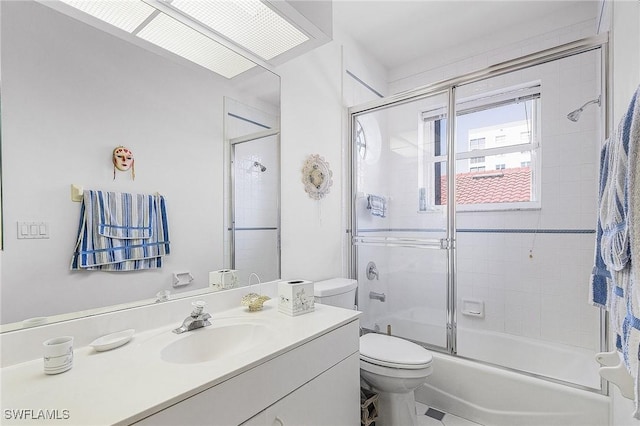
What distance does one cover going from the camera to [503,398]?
1.75 metres

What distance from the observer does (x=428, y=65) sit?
2758mm

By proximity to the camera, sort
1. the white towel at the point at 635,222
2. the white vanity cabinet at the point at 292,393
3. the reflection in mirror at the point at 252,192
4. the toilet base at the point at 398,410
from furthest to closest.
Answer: the toilet base at the point at 398,410
the reflection in mirror at the point at 252,192
the white vanity cabinet at the point at 292,393
the white towel at the point at 635,222

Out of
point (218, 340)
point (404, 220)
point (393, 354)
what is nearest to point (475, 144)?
point (404, 220)

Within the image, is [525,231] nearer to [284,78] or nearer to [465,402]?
[465,402]

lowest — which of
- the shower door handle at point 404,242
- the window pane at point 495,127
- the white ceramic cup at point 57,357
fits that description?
the white ceramic cup at point 57,357

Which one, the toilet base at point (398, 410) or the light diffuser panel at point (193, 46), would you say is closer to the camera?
the light diffuser panel at point (193, 46)

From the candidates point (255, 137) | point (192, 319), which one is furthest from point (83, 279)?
point (255, 137)

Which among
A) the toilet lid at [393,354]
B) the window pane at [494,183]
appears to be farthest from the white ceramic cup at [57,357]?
the window pane at [494,183]

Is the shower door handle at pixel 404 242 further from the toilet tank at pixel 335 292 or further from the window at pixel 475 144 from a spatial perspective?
the window at pixel 475 144

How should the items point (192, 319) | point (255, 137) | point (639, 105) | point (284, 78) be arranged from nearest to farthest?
point (639, 105), point (192, 319), point (255, 137), point (284, 78)

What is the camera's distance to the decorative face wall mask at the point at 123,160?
1090 millimetres

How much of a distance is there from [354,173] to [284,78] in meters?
0.92

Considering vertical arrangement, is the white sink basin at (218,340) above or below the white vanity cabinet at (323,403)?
above

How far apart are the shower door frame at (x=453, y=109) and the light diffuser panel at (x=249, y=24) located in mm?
991
